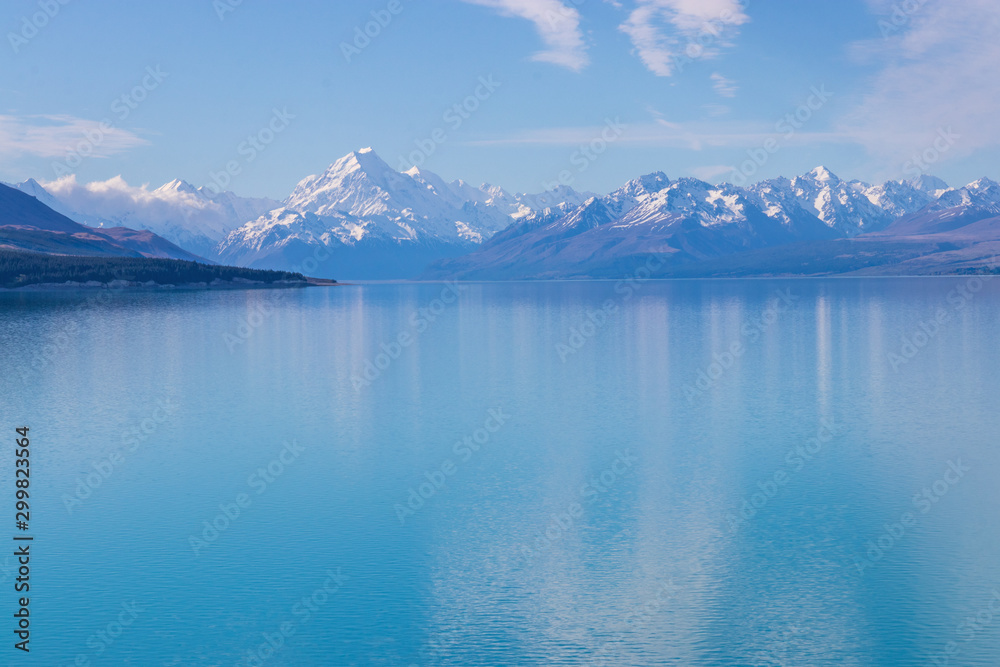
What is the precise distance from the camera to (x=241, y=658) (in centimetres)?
2073

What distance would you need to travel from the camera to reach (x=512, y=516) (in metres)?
30.6

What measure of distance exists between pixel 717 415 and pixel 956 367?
28.8 m

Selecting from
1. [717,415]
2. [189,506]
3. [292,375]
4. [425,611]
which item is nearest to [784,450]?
[717,415]

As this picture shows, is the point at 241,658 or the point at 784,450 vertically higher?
the point at 784,450

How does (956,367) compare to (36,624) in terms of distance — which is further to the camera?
(956,367)

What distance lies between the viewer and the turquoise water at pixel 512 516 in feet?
71.3

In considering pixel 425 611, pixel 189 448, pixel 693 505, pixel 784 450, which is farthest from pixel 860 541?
pixel 189 448

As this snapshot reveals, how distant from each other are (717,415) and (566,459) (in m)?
13.1

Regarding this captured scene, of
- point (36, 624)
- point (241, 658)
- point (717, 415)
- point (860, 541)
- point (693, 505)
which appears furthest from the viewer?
point (717, 415)

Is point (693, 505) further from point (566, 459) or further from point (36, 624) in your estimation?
point (36, 624)

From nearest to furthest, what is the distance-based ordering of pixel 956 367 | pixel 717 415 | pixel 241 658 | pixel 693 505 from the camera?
pixel 241 658
pixel 693 505
pixel 717 415
pixel 956 367

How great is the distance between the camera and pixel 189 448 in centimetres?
4144

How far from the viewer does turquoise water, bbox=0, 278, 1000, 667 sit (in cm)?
2172

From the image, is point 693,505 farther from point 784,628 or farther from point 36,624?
point 36,624
